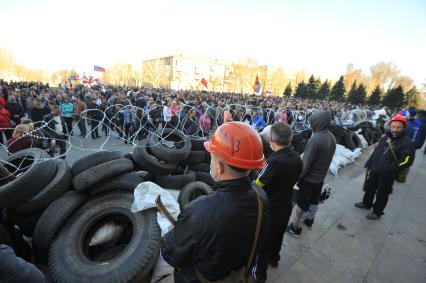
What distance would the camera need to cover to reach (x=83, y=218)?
320 cm

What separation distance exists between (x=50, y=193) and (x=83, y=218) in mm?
665

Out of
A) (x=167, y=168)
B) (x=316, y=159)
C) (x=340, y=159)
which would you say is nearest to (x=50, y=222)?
(x=167, y=168)

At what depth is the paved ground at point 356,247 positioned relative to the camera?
10.5 ft

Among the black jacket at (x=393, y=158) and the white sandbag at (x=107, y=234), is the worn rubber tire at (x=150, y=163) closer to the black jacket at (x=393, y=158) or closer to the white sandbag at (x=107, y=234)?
the white sandbag at (x=107, y=234)

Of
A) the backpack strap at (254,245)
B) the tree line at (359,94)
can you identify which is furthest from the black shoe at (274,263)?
the tree line at (359,94)

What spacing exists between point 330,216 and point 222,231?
4.33m

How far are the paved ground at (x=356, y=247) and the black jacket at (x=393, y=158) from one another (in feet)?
3.76

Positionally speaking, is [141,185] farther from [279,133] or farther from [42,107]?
[42,107]

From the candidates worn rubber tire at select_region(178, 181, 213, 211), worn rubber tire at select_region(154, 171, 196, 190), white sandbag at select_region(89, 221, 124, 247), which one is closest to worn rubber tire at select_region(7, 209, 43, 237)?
white sandbag at select_region(89, 221, 124, 247)

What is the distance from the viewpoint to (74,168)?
12.2 ft

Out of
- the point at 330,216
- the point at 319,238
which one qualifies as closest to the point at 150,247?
the point at 319,238

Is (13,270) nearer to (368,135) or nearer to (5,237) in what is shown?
(5,237)

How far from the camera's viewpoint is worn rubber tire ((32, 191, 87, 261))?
2990 mm

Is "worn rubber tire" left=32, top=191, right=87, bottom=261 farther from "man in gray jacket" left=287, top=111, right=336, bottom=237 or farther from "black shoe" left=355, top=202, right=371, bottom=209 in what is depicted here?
"black shoe" left=355, top=202, right=371, bottom=209
